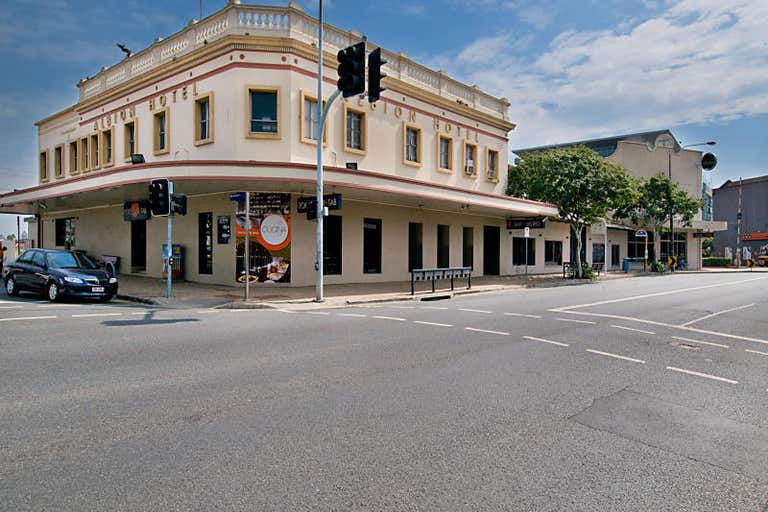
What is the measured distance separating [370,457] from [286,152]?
15.9 meters

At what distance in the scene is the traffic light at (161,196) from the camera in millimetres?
14438

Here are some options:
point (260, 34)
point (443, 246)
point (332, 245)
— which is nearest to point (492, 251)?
point (443, 246)

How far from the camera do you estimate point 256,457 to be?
384 cm

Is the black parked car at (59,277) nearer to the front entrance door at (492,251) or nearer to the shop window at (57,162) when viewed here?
the shop window at (57,162)

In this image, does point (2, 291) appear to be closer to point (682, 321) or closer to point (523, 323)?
point (523, 323)

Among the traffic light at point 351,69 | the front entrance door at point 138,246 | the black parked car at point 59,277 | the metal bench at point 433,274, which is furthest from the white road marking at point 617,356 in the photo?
the front entrance door at point 138,246

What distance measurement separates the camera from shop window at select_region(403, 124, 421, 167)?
23.2 metres

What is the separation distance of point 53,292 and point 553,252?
29241mm

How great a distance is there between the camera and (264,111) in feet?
60.8

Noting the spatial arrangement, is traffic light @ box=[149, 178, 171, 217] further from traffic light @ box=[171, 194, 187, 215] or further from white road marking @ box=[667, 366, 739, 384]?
white road marking @ box=[667, 366, 739, 384]

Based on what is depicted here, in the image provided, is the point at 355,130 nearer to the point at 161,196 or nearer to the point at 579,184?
the point at 161,196

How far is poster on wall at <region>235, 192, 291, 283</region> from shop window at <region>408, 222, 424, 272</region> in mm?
7308

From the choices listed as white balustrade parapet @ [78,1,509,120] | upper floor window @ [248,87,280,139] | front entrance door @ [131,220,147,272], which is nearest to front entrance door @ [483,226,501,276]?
white balustrade parapet @ [78,1,509,120]

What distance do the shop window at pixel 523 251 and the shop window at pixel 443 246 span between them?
6578mm
